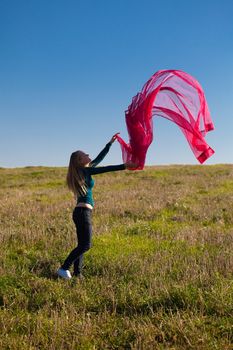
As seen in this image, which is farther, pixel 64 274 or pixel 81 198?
pixel 81 198

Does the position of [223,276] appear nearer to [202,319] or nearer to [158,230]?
[202,319]

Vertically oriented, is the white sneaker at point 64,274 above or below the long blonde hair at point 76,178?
below

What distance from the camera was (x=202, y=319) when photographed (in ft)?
15.8

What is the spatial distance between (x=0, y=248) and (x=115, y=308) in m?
3.75

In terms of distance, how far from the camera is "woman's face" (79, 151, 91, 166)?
6.84m

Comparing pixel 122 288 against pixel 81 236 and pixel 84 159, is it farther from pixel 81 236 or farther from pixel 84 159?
pixel 84 159

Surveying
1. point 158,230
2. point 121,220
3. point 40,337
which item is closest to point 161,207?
point 121,220

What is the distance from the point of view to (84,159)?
6.88 meters

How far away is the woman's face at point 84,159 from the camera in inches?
269

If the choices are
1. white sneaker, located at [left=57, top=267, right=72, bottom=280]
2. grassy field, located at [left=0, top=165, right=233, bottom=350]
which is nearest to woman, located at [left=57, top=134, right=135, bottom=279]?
white sneaker, located at [left=57, top=267, right=72, bottom=280]

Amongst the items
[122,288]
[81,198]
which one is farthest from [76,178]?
[122,288]

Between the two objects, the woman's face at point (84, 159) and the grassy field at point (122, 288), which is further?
the woman's face at point (84, 159)

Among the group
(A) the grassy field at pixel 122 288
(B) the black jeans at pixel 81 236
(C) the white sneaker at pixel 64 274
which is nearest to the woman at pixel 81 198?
(B) the black jeans at pixel 81 236

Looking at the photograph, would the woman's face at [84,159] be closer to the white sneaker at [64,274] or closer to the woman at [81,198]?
the woman at [81,198]
